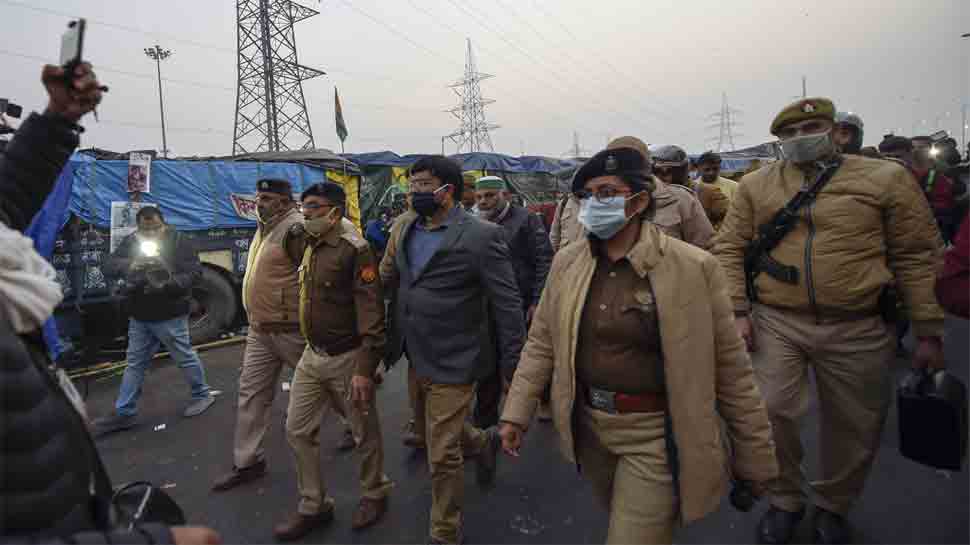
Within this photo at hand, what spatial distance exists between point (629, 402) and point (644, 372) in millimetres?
121

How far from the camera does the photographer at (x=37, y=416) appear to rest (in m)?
1.00

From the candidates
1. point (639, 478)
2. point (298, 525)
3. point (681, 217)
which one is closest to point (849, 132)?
point (681, 217)

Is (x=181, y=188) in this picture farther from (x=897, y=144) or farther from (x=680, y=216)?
(x=897, y=144)

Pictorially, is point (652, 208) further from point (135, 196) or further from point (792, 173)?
point (135, 196)

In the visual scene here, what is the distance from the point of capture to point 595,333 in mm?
1869

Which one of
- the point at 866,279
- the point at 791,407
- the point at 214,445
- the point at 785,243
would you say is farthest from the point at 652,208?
the point at 214,445

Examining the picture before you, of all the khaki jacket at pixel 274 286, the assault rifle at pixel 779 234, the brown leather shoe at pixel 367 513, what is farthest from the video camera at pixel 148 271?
the assault rifle at pixel 779 234

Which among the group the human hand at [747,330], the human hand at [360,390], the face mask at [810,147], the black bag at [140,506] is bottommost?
the human hand at [360,390]

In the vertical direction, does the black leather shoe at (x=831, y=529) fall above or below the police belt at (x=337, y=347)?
below

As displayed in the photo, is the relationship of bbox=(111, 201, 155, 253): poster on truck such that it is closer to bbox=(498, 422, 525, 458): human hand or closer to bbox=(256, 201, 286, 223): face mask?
bbox=(256, 201, 286, 223): face mask

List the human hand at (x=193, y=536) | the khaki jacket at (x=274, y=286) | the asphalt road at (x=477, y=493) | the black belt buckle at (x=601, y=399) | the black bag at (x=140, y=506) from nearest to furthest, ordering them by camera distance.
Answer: the human hand at (x=193, y=536) → the black bag at (x=140, y=506) → the black belt buckle at (x=601, y=399) → the asphalt road at (x=477, y=493) → the khaki jacket at (x=274, y=286)

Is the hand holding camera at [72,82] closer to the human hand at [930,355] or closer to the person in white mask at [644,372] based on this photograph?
the person in white mask at [644,372]

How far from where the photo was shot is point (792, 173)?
8.68 feet

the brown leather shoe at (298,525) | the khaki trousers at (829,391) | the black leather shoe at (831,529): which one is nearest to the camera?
the khaki trousers at (829,391)
